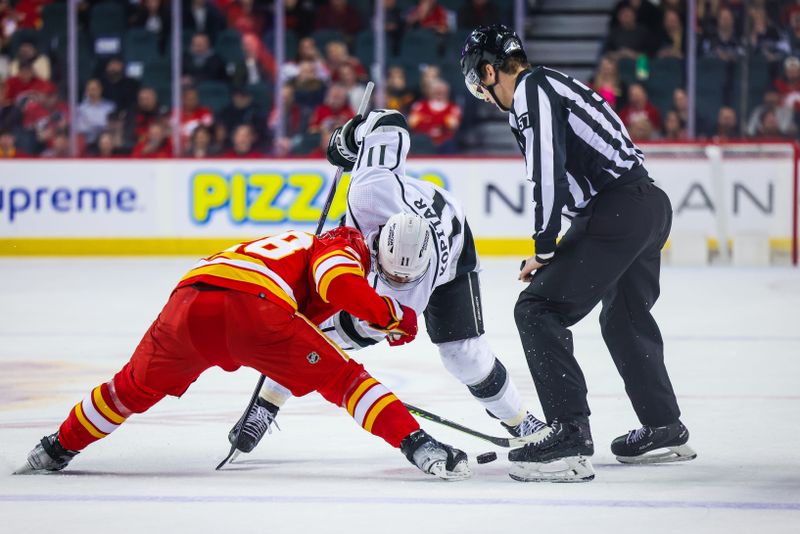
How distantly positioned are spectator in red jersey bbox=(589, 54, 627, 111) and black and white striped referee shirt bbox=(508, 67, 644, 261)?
6.90 meters

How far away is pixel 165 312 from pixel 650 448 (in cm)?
142

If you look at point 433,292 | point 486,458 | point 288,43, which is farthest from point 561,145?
point 288,43

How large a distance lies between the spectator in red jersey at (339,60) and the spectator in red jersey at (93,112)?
1735 millimetres

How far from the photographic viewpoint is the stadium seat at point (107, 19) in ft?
→ 37.5

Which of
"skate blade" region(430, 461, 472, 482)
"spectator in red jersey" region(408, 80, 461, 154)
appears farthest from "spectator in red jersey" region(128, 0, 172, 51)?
"skate blade" region(430, 461, 472, 482)

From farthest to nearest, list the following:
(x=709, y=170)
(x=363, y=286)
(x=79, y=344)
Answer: (x=709, y=170), (x=79, y=344), (x=363, y=286)

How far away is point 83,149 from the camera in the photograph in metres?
10.9

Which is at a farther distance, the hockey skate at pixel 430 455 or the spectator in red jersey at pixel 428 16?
the spectator in red jersey at pixel 428 16

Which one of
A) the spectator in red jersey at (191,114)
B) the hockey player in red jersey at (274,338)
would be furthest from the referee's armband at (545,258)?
the spectator in red jersey at (191,114)

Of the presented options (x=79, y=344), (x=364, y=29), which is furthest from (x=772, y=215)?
(x=79, y=344)

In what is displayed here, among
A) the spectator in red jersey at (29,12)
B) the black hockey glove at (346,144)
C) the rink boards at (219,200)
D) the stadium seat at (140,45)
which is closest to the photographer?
the black hockey glove at (346,144)

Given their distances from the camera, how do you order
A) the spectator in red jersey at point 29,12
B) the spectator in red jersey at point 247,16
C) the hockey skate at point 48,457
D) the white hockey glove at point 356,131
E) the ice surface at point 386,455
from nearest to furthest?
the ice surface at point 386,455 → the hockey skate at point 48,457 → the white hockey glove at point 356,131 → the spectator in red jersey at point 247,16 → the spectator in red jersey at point 29,12

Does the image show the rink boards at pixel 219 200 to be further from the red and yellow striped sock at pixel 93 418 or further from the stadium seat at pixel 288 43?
the red and yellow striped sock at pixel 93 418

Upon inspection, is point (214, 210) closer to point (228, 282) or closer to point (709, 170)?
point (709, 170)
